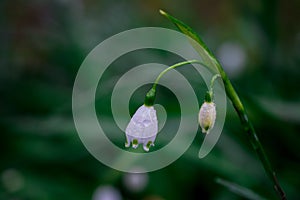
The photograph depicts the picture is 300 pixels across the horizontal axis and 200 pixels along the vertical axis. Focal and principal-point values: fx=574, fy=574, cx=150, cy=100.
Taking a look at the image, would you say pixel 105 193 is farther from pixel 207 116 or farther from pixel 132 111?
pixel 207 116

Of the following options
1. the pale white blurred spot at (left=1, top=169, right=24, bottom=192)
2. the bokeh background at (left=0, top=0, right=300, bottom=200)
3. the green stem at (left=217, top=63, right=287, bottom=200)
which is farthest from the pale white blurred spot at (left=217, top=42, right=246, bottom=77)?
the green stem at (left=217, top=63, right=287, bottom=200)

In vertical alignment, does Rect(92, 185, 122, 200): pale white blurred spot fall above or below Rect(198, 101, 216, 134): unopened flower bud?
above

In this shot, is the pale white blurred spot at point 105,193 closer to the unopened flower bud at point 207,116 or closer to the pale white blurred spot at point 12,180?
the pale white blurred spot at point 12,180

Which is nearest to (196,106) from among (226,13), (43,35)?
(43,35)

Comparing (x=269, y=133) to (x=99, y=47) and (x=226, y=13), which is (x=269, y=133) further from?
(x=226, y=13)

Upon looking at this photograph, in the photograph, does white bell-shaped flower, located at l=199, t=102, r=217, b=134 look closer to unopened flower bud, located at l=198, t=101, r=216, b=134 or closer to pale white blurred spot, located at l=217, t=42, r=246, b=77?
unopened flower bud, located at l=198, t=101, r=216, b=134
